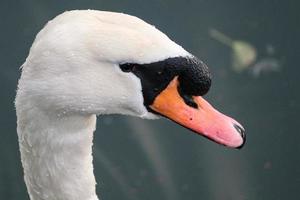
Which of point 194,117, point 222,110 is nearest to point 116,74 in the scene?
point 194,117

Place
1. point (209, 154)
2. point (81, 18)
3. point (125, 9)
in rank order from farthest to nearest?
point (209, 154)
point (125, 9)
point (81, 18)

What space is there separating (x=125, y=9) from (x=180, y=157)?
432 mm

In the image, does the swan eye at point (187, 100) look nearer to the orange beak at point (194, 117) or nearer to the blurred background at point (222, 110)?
the orange beak at point (194, 117)

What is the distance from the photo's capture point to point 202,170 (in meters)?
1.87

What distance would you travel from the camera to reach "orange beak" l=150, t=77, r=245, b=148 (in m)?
0.97

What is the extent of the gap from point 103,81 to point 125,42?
2.9 inches

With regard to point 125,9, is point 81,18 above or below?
above

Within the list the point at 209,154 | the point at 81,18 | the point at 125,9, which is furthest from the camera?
the point at 209,154

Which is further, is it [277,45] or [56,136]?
[277,45]

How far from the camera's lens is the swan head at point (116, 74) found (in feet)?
3.03

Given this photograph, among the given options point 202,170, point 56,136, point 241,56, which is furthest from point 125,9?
point 56,136

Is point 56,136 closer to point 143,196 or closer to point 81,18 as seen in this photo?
point 81,18

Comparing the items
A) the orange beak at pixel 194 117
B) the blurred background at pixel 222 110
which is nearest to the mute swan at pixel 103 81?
the orange beak at pixel 194 117

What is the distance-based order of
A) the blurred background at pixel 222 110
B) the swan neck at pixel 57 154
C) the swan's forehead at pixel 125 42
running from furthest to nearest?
the blurred background at pixel 222 110
the swan neck at pixel 57 154
the swan's forehead at pixel 125 42
